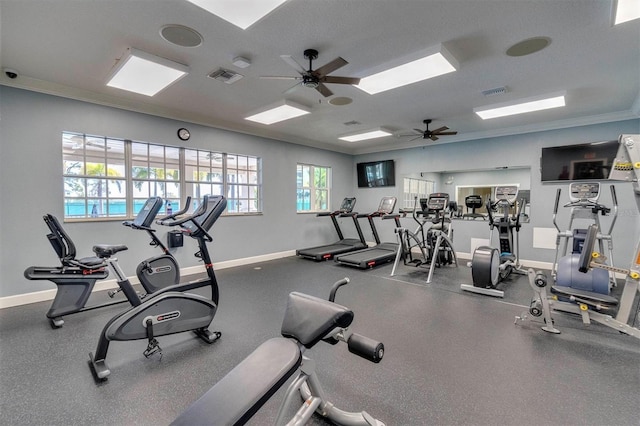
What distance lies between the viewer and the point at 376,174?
8398 mm

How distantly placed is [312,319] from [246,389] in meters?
0.41

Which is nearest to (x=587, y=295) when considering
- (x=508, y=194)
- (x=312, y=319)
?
(x=508, y=194)

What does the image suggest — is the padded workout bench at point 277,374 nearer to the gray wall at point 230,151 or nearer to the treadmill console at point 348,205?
the gray wall at point 230,151

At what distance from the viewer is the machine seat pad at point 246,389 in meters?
1.06

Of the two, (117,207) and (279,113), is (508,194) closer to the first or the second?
(279,113)

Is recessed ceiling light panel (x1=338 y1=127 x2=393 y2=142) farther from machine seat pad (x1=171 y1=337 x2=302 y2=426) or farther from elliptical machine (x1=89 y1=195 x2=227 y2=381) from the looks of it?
machine seat pad (x1=171 y1=337 x2=302 y2=426)

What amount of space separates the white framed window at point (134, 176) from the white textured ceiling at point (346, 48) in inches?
27.9

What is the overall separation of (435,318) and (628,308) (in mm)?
1675

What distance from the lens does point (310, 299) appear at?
1.51 metres

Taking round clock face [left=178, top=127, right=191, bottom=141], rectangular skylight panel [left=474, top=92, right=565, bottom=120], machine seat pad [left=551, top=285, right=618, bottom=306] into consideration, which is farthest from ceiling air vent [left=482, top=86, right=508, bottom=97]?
round clock face [left=178, top=127, right=191, bottom=141]

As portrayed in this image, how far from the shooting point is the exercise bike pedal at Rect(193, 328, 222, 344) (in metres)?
2.73

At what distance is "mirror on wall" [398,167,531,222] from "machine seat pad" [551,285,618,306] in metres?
3.83

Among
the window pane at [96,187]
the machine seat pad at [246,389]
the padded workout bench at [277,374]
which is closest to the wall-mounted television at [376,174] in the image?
the window pane at [96,187]

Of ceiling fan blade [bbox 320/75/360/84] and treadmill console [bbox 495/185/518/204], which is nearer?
ceiling fan blade [bbox 320/75/360/84]
